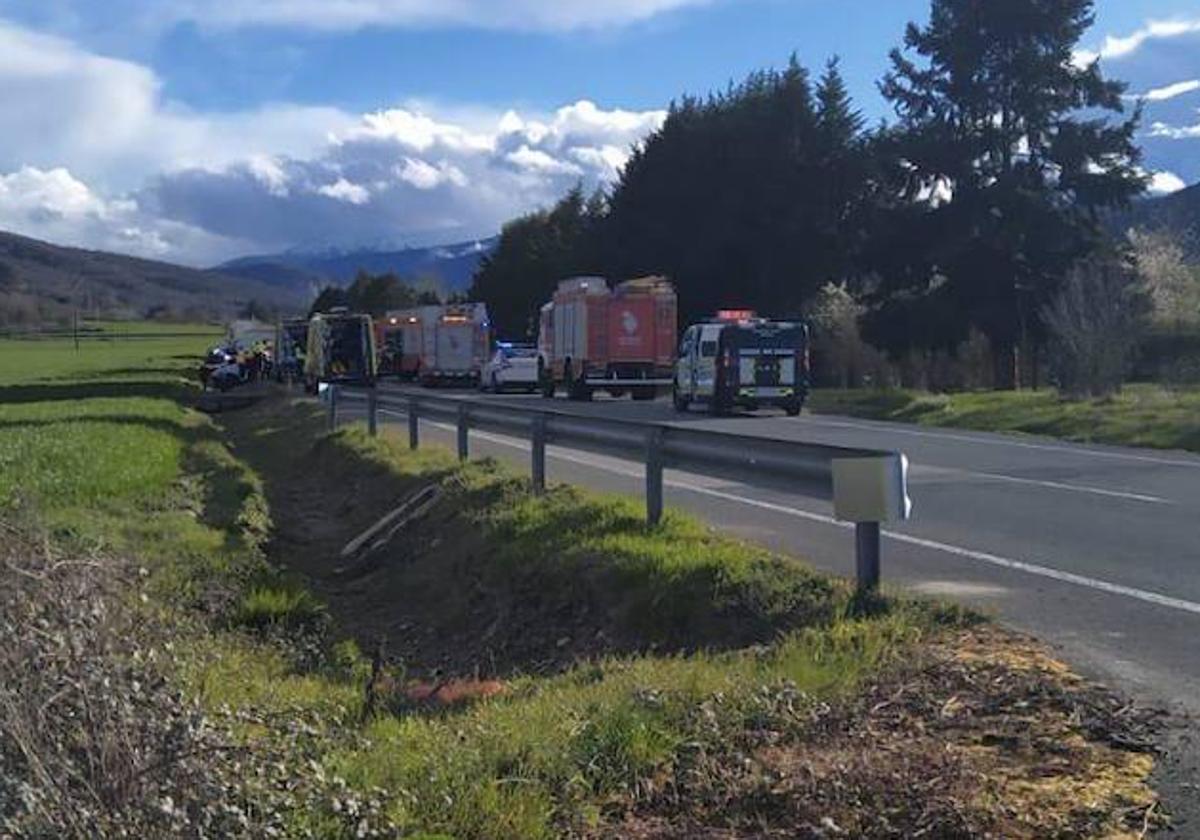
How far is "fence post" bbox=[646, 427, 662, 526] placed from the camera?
453 inches

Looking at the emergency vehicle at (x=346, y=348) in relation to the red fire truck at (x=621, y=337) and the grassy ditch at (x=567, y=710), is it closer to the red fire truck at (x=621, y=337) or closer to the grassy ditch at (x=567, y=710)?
the red fire truck at (x=621, y=337)

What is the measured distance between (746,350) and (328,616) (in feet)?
67.2

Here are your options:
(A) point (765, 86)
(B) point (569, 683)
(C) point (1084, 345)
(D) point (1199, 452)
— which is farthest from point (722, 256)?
(B) point (569, 683)

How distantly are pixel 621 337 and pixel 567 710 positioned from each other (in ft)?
118

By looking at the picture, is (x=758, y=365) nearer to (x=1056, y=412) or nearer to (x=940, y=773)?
(x=1056, y=412)

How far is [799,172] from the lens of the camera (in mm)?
55750

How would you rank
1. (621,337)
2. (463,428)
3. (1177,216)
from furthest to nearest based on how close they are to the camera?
1. (1177,216)
2. (621,337)
3. (463,428)

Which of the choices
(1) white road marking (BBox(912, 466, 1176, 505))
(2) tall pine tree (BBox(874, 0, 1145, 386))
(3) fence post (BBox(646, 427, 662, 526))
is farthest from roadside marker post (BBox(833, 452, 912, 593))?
(2) tall pine tree (BBox(874, 0, 1145, 386))

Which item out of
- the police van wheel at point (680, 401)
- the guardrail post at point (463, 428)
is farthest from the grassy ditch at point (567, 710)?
the police van wheel at point (680, 401)

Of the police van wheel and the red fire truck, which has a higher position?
the red fire truck

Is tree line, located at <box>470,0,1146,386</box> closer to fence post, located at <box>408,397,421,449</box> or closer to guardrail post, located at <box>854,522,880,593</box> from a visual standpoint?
fence post, located at <box>408,397,421,449</box>

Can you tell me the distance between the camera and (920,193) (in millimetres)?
50125

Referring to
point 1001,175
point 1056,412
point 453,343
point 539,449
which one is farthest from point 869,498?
point 453,343

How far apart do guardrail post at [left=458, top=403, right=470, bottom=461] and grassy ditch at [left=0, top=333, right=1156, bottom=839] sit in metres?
6.56
